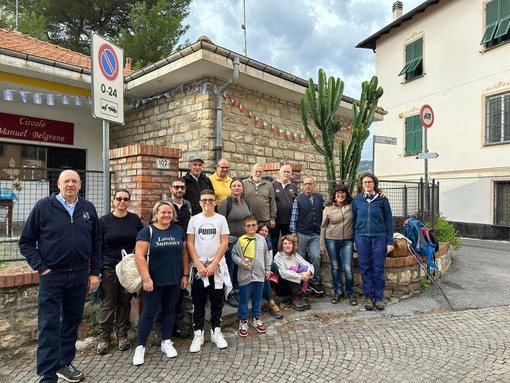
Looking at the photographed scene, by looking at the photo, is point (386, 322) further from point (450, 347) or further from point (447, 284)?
point (447, 284)

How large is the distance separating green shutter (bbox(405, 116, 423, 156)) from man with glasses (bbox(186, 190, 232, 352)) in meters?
13.3

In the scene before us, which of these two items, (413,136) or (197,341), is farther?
(413,136)

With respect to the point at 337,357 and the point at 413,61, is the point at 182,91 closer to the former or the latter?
the point at 337,357

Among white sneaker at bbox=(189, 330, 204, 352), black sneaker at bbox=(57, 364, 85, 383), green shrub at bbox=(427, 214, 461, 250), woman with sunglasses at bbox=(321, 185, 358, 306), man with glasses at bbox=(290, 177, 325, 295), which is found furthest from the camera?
green shrub at bbox=(427, 214, 461, 250)

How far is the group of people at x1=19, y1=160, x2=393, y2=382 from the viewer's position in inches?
116

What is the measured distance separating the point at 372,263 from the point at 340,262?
0.45m

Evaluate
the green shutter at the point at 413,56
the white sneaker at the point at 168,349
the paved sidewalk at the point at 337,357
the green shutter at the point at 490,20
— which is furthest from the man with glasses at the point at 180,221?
the green shutter at the point at 413,56

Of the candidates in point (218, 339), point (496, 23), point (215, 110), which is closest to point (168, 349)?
point (218, 339)

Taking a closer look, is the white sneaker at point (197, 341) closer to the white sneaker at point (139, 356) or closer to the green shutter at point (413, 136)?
the white sneaker at point (139, 356)

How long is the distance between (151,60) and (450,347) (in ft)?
47.3

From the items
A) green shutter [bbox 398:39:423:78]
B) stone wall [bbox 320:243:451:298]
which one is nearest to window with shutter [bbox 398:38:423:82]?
green shutter [bbox 398:39:423:78]

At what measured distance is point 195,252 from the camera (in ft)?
12.0

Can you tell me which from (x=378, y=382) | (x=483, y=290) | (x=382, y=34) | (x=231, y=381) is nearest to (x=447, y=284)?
(x=483, y=290)

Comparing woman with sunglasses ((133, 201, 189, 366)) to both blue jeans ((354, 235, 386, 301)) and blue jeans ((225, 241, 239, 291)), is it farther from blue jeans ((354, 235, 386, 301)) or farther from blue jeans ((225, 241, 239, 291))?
blue jeans ((354, 235, 386, 301))
